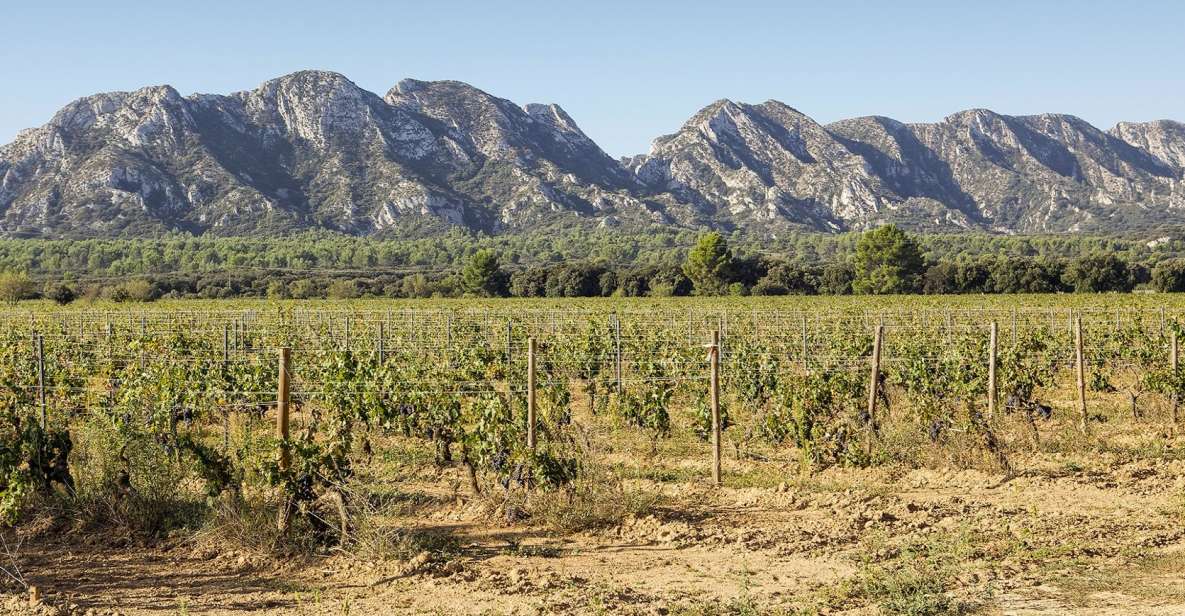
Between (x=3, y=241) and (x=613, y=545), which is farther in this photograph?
(x=3, y=241)

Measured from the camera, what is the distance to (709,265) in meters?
81.1

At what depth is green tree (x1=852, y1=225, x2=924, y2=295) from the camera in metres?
78.9

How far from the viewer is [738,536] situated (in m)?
8.09

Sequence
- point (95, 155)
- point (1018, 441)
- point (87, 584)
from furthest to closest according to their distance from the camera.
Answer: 1. point (95, 155)
2. point (1018, 441)
3. point (87, 584)

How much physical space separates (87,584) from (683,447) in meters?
7.43

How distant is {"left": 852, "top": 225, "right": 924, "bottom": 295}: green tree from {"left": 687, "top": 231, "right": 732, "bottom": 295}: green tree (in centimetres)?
1034

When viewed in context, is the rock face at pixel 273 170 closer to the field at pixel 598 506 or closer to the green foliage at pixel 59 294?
the green foliage at pixel 59 294

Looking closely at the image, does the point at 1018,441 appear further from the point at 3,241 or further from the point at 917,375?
the point at 3,241

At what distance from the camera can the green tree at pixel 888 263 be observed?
78938 mm

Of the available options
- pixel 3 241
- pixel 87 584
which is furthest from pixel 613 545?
pixel 3 241

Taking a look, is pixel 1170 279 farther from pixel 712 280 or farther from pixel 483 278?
pixel 483 278

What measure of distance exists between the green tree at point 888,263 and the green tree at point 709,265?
10343 mm

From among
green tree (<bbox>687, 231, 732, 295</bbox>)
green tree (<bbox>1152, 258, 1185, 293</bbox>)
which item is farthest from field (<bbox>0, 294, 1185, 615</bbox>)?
green tree (<bbox>687, 231, 732, 295</bbox>)

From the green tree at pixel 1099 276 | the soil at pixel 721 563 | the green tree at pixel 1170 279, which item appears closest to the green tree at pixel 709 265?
the green tree at pixel 1099 276
